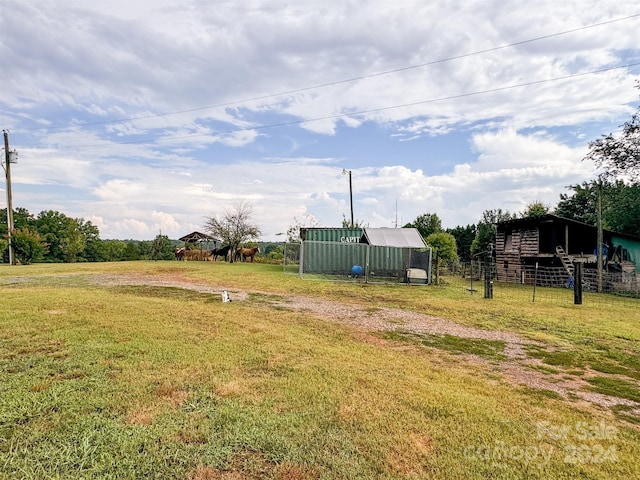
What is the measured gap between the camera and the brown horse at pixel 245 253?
27.3 meters

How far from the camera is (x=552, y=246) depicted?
18.1 meters

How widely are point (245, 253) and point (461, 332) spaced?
22.8 m

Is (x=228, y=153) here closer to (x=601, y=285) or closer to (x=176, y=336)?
(x=176, y=336)

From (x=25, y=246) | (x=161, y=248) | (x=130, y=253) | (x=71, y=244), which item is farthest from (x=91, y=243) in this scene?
(x=25, y=246)

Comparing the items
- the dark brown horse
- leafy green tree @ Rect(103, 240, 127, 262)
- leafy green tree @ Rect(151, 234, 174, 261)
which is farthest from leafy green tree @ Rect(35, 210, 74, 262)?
the dark brown horse

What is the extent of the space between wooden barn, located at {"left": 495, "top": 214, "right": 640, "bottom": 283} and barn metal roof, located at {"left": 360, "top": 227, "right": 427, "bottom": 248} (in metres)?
5.89

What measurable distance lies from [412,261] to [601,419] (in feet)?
42.2

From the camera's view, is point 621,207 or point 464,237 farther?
point 464,237

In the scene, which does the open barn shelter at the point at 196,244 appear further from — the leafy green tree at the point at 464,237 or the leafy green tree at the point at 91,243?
the leafy green tree at the point at 464,237

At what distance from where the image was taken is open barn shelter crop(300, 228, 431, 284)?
15.2 metres

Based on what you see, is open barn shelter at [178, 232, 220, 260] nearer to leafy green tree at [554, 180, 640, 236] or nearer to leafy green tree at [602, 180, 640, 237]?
leafy green tree at [554, 180, 640, 236]

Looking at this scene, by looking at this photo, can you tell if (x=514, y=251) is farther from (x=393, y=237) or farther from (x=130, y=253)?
(x=130, y=253)

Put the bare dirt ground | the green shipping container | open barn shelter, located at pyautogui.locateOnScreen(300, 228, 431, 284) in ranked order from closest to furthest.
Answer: the bare dirt ground → open barn shelter, located at pyautogui.locateOnScreen(300, 228, 431, 284) → the green shipping container

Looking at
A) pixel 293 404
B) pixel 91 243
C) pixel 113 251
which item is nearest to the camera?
pixel 293 404
